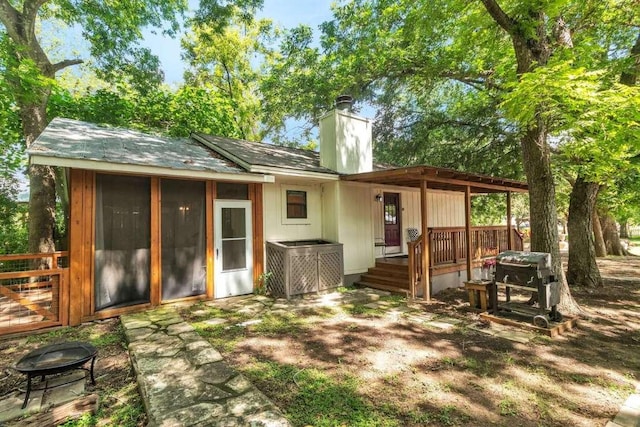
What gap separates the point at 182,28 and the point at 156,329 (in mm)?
12297

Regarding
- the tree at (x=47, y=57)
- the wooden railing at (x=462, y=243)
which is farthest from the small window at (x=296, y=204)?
the tree at (x=47, y=57)

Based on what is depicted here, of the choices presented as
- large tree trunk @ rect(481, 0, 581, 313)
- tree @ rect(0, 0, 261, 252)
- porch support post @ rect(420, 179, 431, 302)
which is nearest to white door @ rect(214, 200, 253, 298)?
porch support post @ rect(420, 179, 431, 302)

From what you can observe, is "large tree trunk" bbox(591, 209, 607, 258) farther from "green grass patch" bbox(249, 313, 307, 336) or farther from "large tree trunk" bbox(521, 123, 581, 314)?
"green grass patch" bbox(249, 313, 307, 336)

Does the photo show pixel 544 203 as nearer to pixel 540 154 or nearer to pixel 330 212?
pixel 540 154

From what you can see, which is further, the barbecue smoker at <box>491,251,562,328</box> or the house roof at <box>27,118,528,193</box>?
the house roof at <box>27,118,528,193</box>

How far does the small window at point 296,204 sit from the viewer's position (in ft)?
25.1

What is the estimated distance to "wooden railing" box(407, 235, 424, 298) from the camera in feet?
21.7

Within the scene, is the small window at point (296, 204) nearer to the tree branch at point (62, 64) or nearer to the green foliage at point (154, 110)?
the green foliage at point (154, 110)

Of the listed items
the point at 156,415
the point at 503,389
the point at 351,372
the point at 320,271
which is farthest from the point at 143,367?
the point at 320,271

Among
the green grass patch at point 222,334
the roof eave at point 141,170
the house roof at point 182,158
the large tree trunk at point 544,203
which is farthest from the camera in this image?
the large tree trunk at point 544,203

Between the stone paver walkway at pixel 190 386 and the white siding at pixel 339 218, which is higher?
the white siding at pixel 339 218

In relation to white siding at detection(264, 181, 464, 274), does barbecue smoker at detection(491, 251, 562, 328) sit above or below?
below

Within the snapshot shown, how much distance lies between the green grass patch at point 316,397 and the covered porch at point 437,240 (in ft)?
13.1

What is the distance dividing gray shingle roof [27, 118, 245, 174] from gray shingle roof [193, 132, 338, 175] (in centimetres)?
28
